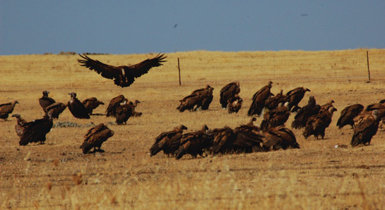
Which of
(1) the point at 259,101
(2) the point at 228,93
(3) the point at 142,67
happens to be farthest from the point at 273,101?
(3) the point at 142,67

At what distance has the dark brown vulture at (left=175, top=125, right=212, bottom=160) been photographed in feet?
46.0

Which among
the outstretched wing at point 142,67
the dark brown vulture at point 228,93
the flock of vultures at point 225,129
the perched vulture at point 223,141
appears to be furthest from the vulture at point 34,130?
the dark brown vulture at point 228,93

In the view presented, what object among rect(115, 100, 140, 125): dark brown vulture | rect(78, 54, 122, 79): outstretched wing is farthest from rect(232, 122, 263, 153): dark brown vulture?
rect(115, 100, 140, 125): dark brown vulture

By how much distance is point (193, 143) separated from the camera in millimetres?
14078

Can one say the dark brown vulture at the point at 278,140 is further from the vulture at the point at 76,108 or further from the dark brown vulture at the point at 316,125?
the vulture at the point at 76,108

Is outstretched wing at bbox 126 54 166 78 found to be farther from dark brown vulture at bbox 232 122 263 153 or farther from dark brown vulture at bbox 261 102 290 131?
dark brown vulture at bbox 232 122 263 153

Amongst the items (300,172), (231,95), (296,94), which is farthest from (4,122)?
(300,172)

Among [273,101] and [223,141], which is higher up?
[273,101]

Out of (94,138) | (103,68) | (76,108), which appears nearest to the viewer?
(94,138)

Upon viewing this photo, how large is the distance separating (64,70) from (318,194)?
47.8m

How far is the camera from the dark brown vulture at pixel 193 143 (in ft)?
46.0

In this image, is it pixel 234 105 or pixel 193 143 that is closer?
pixel 193 143

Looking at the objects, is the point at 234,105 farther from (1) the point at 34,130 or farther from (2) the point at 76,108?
(1) the point at 34,130

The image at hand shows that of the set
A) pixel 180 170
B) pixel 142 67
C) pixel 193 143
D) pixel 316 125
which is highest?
pixel 142 67
